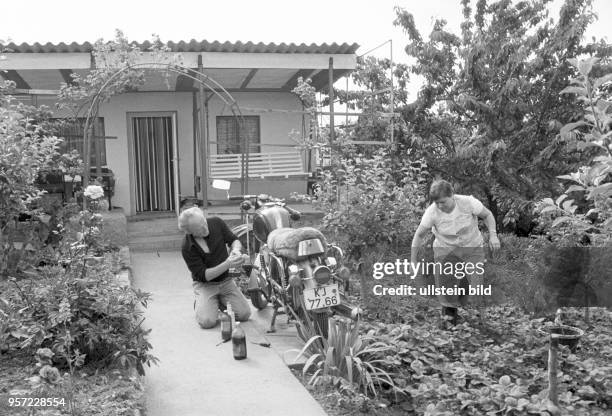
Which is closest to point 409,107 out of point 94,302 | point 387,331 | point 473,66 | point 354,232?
point 473,66

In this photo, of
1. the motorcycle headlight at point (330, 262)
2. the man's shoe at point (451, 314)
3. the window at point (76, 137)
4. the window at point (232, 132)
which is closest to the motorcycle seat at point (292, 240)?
the motorcycle headlight at point (330, 262)

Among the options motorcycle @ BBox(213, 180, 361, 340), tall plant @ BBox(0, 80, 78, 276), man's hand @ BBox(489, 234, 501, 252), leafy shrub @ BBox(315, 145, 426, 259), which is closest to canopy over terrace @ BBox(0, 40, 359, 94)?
tall plant @ BBox(0, 80, 78, 276)

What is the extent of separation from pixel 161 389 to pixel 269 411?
0.94m

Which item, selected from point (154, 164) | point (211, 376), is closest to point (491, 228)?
point (211, 376)

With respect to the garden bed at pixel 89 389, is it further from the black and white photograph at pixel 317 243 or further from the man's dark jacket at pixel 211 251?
the man's dark jacket at pixel 211 251

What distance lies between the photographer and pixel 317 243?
5.64 m

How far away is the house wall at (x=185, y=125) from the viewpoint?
12797mm

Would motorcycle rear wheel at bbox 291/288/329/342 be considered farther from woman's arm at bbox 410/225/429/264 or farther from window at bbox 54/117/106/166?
window at bbox 54/117/106/166

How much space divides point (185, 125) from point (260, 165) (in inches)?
75.9

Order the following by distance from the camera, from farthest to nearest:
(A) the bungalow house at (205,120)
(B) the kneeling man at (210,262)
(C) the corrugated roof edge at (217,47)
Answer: (A) the bungalow house at (205,120) < (C) the corrugated roof edge at (217,47) < (B) the kneeling man at (210,262)

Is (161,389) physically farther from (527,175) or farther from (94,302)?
(527,175)

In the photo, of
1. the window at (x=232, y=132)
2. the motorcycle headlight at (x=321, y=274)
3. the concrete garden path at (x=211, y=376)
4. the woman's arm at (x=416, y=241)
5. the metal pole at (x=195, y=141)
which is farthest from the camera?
the window at (x=232, y=132)

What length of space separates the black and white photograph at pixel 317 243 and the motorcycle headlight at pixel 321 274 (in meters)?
0.05
